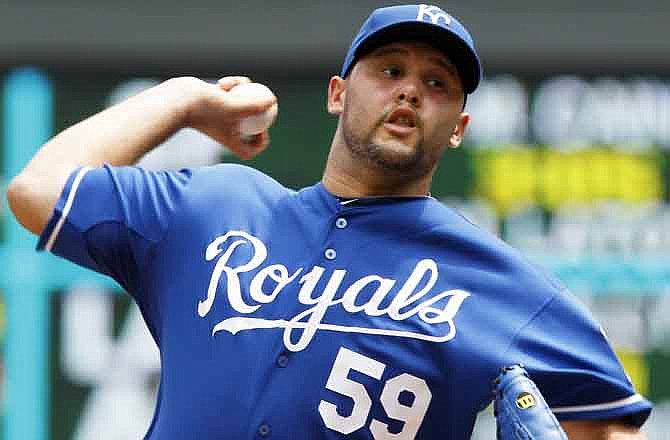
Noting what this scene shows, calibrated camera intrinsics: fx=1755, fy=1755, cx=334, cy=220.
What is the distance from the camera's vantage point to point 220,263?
9.82 ft

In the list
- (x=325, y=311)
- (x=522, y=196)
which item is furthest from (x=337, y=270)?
(x=522, y=196)

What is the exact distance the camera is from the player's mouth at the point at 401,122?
2988 mm

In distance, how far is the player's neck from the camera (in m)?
3.07

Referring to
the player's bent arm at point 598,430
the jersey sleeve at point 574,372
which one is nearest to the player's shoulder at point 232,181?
the jersey sleeve at point 574,372

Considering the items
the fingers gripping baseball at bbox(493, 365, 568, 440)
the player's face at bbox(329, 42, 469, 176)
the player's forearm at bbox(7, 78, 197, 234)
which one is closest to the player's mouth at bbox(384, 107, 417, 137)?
the player's face at bbox(329, 42, 469, 176)

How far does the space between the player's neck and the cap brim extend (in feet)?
0.64

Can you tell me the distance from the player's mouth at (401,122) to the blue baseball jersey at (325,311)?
14 cm

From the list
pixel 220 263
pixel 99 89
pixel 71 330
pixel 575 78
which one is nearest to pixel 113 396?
pixel 71 330

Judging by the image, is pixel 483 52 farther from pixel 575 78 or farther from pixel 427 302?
pixel 427 302

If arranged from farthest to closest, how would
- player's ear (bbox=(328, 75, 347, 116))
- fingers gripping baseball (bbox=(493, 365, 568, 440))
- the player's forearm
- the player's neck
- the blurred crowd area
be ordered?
1. the blurred crowd area
2. player's ear (bbox=(328, 75, 347, 116))
3. the player's neck
4. the player's forearm
5. fingers gripping baseball (bbox=(493, 365, 568, 440))

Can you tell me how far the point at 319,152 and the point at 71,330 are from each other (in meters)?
1.16

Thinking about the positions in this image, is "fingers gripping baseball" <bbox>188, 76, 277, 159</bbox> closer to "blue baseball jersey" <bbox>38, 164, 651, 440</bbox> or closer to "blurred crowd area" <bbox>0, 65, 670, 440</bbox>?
"blue baseball jersey" <bbox>38, 164, 651, 440</bbox>

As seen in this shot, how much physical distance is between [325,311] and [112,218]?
39 centimetres

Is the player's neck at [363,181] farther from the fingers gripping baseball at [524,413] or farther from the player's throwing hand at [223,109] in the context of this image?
the fingers gripping baseball at [524,413]
